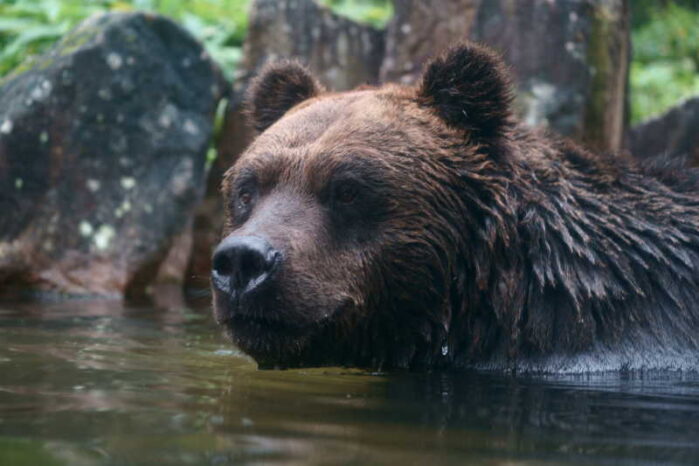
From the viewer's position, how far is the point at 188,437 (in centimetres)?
317

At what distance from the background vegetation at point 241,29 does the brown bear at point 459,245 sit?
327 inches

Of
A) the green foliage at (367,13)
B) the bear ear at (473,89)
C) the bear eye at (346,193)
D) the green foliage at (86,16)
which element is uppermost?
the green foliage at (367,13)

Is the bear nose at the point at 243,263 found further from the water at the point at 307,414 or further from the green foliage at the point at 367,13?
the green foliage at the point at 367,13

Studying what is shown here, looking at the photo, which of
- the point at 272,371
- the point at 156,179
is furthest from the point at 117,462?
the point at 156,179

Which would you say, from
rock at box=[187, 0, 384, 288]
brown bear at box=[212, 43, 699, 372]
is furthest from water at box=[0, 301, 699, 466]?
rock at box=[187, 0, 384, 288]

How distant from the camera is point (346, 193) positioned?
17.5 ft

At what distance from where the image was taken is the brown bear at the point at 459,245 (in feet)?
17.1

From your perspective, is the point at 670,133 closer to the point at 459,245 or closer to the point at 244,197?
the point at 459,245

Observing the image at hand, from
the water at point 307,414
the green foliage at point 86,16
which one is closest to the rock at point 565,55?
the green foliage at point 86,16

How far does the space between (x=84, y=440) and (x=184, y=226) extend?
7652 millimetres

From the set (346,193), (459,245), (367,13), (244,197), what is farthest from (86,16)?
(459,245)

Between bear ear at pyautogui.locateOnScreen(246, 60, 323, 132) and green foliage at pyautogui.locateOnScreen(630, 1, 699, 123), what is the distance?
12518 millimetres

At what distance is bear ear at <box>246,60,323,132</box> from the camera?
654 cm

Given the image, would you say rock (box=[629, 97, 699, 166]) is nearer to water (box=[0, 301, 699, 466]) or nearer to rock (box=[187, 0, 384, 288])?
rock (box=[187, 0, 384, 288])
